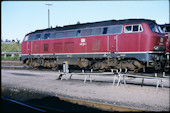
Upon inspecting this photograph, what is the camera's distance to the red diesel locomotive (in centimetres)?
1648

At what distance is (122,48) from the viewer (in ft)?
57.5

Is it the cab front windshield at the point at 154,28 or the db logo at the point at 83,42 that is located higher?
the cab front windshield at the point at 154,28

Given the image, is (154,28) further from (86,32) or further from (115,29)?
(86,32)

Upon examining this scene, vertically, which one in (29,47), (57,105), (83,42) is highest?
(83,42)

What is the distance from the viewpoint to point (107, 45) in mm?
18406

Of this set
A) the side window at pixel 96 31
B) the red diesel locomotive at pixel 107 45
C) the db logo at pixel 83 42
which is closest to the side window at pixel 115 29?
the red diesel locomotive at pixel 107 45

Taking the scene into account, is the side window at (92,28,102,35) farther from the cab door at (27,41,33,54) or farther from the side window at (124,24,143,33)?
the cab door at (27,41,33,54)

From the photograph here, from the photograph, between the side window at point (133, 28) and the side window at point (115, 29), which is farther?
the side window at point (115, 29)

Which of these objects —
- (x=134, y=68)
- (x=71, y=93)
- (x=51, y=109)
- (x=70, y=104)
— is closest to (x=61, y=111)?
(x=51, y=109)

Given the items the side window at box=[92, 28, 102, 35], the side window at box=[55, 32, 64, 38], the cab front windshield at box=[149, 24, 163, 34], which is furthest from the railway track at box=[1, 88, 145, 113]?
the side window at box=[55, 32, 64, 38]

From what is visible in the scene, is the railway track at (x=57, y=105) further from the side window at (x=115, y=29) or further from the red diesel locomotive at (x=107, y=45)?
the side window at (x=115, y=29)

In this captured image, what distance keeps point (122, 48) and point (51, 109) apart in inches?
433

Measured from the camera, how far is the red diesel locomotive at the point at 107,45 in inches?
649

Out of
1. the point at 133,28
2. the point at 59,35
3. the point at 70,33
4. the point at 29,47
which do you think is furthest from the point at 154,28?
the point at 29,47
